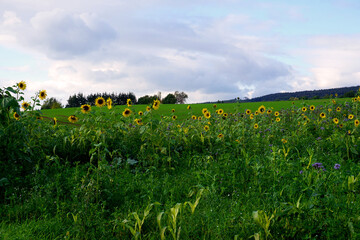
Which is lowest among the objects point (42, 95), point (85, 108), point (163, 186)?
point (163, 186)

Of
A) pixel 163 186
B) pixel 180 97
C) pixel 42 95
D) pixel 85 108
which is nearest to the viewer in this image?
pixel 163 186

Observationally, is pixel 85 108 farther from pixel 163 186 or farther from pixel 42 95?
pixel 163 186

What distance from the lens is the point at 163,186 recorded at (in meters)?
3.80

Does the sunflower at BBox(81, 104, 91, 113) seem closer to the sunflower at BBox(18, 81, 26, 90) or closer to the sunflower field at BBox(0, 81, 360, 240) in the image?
the sunflower field at BBox(0, 81, 360, 240)

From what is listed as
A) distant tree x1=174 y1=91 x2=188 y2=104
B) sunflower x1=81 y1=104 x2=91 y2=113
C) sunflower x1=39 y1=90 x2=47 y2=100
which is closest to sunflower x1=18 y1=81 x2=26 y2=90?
sunflower x1=39 y1=90 x2=47 y2=100

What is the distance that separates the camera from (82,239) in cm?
272

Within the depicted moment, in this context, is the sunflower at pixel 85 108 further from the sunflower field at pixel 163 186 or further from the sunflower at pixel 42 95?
the sunflower at pixel 42 95

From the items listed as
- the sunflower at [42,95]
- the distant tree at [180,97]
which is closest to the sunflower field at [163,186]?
the sunflower at [42,95]

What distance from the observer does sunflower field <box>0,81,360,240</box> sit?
8.86 feet

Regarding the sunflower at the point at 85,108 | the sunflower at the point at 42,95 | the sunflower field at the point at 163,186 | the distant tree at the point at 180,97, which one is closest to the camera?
the sunflower field at the point at 163,186

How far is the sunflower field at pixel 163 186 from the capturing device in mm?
2699

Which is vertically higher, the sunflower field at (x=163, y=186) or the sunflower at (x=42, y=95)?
the sunflower at (x=42, y=95)

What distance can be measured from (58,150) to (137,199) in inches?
88.6

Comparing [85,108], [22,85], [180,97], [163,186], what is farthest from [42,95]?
[180,97]
